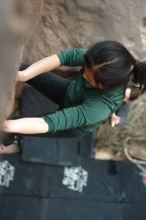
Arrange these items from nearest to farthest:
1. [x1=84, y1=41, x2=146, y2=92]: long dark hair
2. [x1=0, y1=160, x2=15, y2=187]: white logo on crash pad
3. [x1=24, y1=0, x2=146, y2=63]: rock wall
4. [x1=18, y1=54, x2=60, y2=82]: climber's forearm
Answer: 1. [x1=84, y1=41, x2=146, y2=92]: long dark hair
2. [x1=18, y1=54, x2=60, y2=82]: climber's forearm
3. [x1=24, y1=0, x2=146, y2=63]: rock wall
4. [x1=0, y1=160, x2=15, y2=187]: white logo on crash pad

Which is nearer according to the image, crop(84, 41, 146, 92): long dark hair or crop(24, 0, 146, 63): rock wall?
crop(84, 41, 146, 92): long dark hair

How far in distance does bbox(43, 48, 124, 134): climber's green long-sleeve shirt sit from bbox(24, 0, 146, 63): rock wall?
42cm

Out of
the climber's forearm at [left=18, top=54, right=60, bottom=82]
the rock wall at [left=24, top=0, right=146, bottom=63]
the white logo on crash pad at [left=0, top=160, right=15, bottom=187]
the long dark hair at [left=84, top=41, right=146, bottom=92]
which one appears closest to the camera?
the long dark hair at [left=84, top=41, right=146, bottom=92]

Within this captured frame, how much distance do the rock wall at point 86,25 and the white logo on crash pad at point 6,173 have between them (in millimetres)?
487

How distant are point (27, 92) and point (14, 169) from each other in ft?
1.03

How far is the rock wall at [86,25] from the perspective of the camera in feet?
4.87

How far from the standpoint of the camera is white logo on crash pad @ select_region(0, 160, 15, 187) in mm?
1862

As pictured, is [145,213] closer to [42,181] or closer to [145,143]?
[145,143]

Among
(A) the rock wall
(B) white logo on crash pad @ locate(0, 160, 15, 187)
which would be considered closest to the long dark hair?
(A) the rock wall

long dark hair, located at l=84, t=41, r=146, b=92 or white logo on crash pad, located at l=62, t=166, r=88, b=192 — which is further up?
long dark hair, located at l=84, t=41, r=146, b=92

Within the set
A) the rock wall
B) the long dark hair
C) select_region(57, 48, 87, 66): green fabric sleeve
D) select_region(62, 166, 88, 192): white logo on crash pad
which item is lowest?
select_region(62, 166, 88, 192): white logo on crash pad

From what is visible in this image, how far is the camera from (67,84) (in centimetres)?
114

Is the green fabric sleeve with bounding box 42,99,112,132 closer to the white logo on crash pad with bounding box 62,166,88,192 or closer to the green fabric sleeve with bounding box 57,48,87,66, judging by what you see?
the green fabric sleeve with bounding box 57,48,87,66

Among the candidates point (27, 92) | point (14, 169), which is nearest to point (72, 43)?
point (27, 92)
